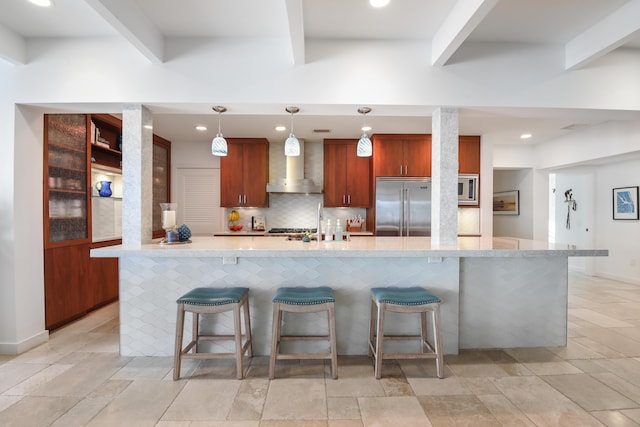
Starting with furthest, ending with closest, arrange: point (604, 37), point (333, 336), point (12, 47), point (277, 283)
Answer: point (277, 283), point (12, 47), point (604, 37), point (333, 336)

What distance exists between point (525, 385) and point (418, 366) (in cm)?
72

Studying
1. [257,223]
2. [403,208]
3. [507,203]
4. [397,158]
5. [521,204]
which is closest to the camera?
[403,208]

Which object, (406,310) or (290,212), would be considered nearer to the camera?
(406,310)

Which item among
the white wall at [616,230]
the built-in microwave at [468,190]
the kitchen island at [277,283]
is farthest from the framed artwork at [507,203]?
the kitchen island at [277,283]

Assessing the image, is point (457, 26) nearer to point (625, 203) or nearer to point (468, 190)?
point (468, 190)

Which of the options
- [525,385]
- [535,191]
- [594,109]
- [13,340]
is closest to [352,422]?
[525,385]

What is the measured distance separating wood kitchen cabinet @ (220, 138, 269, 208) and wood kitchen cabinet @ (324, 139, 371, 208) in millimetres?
1055

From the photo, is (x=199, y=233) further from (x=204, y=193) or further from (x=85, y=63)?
(x=85, y=63)

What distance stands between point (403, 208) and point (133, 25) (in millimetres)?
3970

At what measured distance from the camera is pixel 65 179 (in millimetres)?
3510

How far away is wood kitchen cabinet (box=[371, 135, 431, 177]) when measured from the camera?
16.9 ft

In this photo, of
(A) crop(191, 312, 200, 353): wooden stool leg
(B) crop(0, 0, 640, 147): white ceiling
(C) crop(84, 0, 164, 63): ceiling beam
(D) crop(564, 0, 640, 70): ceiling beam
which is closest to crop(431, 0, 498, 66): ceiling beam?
(B) crop(0, 0, 640, 147): white ceiling

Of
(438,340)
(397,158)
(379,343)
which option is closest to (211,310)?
(379,343)

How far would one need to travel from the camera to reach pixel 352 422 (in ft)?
6.23
